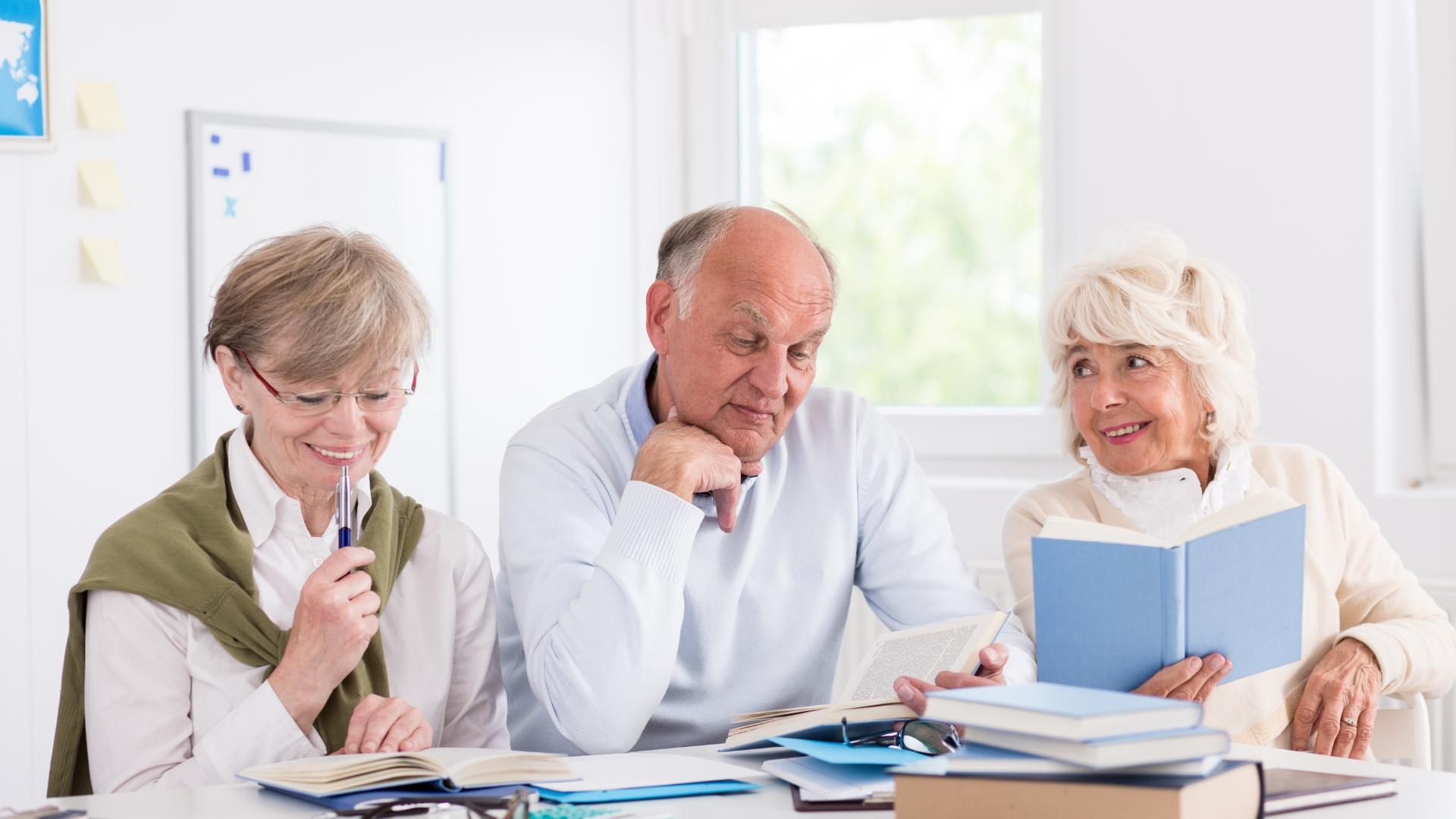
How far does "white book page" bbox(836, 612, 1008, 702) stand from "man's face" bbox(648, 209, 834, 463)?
1.14 ft

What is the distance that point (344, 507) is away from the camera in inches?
64.6

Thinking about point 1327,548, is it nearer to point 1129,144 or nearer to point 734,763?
point 734,763

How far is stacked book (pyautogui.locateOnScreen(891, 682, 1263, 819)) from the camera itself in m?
1.04

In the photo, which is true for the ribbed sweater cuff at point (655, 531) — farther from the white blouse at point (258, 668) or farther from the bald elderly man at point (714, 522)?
the white blouse at point (258, 668)

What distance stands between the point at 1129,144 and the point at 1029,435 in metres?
0.73

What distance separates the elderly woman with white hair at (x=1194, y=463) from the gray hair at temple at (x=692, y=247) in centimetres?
44

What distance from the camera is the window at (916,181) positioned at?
3.46 m

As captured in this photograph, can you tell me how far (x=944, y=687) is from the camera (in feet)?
5.09

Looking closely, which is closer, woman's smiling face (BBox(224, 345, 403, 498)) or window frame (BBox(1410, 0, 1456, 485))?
woman's smiling face (BBox(224, 345, 403, 498))

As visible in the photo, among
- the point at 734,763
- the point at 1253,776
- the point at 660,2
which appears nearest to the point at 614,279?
the point at 660,2

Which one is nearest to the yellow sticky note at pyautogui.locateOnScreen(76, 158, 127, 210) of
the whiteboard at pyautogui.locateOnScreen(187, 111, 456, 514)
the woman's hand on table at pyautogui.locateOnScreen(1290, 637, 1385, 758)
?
the whiteboard at pyautogui.locateOnScreen(187, 111, 456, 514)

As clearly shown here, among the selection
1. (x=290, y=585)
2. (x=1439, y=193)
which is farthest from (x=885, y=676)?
(x=1439, y=193)

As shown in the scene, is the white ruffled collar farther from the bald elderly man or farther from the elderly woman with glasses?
the elderly woman with glasses

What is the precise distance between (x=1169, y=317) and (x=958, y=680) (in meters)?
0.81
